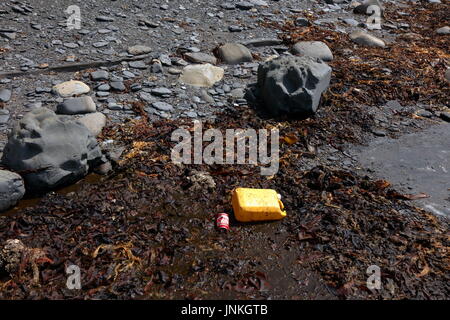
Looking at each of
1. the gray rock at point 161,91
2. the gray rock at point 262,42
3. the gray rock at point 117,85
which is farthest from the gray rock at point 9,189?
the gray rock at point 262,42

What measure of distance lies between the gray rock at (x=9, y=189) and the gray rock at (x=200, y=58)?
124 inches

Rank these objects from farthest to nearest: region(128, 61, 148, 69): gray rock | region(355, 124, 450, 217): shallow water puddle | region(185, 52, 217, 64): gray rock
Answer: region(185, 52, 217, 64): gray rock < region(128, 61, 148, 69): gray rock < region(355, 124, 450, 217): shallow water puddle

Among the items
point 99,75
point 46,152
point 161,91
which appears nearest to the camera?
point 46,152

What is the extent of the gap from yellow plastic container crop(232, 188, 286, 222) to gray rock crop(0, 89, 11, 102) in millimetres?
3035

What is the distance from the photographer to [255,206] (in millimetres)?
3887

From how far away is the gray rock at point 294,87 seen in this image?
5.30 meters

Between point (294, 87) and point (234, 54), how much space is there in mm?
1510

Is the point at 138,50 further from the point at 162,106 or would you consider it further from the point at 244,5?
the point at 244,5

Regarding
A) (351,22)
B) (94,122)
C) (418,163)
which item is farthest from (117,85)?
(351,22)

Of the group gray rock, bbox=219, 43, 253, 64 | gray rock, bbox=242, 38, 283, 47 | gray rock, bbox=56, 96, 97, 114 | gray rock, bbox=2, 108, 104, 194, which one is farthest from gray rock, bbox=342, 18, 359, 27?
gray rock, bbox=2, 108, 104, 194

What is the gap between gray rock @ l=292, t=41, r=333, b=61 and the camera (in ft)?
22.1

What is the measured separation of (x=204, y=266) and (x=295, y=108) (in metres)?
2.52

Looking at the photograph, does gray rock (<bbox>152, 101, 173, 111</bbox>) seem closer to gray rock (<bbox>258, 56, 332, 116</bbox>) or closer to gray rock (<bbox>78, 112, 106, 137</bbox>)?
gray rock (<bbox>78, 112, 106, 137</bbox>)
